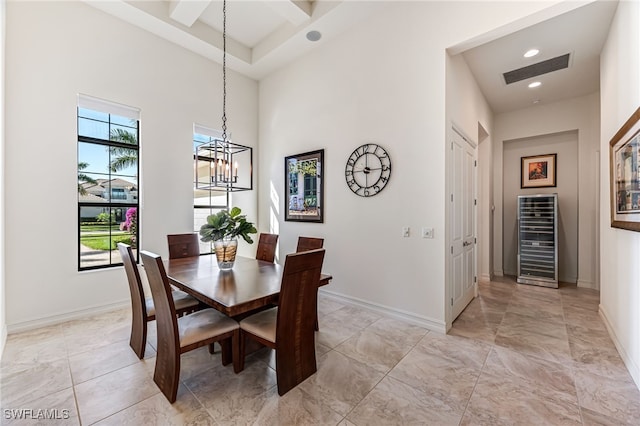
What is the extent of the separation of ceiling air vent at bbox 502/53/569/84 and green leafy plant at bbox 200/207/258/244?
4278mm

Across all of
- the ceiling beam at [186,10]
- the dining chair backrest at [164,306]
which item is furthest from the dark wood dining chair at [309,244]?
the ceiling beam at [186,10]

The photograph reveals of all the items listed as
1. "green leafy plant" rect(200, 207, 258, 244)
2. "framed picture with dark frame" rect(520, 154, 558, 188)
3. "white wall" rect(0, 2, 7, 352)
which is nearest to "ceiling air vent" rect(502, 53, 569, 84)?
"framed picture with dark frame" rect(520, 154, 558, 188)

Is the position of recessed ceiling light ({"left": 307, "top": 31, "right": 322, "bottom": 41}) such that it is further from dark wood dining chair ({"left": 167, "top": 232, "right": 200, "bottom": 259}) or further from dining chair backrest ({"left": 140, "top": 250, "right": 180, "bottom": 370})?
dining chair backrest ({"left": 140, "top": 250, "right": 180, "bottom": 370})

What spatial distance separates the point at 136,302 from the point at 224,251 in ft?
2.87

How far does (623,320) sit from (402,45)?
3597mm

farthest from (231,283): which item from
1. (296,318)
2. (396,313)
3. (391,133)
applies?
(391,133)

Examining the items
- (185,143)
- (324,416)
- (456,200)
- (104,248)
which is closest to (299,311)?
(324,416)

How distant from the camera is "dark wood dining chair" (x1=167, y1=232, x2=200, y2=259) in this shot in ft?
11.0

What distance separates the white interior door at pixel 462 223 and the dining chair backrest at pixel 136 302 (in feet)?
10.4

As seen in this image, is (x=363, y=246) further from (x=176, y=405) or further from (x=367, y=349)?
(x=176, y=405)

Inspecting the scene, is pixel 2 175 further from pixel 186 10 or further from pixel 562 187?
pixel 562 187

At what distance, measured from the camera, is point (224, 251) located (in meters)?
2.71

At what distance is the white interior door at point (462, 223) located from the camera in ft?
10.4

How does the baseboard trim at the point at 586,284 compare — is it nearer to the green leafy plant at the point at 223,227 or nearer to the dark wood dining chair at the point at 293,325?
the dark wood dining chair at the point at 293,325
